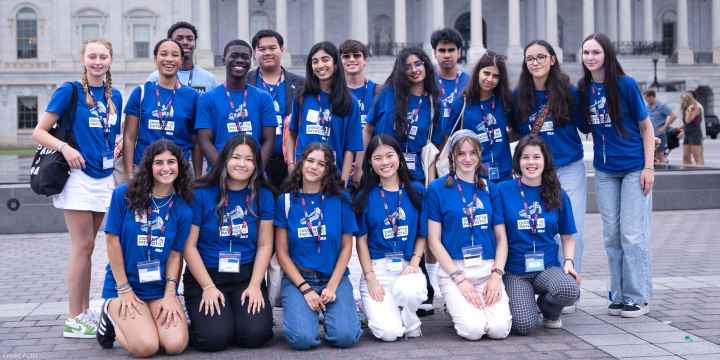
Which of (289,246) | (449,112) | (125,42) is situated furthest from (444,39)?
(125,42)

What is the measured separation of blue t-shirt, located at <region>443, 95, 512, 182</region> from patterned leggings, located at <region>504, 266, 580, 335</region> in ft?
3.56

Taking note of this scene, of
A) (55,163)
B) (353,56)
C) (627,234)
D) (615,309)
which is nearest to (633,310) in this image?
(615,309)

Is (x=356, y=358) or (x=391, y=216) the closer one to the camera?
(x=356, y=358)

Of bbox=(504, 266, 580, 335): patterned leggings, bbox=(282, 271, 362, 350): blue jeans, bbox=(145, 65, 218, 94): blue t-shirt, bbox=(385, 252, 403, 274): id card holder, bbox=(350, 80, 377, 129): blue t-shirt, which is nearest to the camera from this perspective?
bbox=(282, 271, 362, 350): blue jeans

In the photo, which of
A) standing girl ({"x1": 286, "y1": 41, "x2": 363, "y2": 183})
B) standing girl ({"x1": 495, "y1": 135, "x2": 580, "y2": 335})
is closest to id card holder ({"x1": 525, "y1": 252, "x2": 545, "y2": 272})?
standing girl ({"x1": 495, "y1": 135, "x2": 580, "y2": 335})

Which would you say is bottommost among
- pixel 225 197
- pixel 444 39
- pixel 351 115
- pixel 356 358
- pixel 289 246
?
pixel 356 358

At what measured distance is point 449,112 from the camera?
7.49m

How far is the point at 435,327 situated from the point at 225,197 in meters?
2.16

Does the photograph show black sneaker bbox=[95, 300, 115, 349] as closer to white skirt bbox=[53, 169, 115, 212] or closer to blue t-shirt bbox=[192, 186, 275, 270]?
blue t-shirt bbox=[192, 186, 275, 270]

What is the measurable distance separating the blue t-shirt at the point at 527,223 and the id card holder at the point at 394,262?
0.95 metres

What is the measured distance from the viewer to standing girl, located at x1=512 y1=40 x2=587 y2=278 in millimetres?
7250

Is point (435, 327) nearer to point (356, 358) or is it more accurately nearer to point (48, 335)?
point (356, 358)

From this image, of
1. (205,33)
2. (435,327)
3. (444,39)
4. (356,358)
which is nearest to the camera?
(356,358)

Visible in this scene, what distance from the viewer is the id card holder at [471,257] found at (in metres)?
6.77
